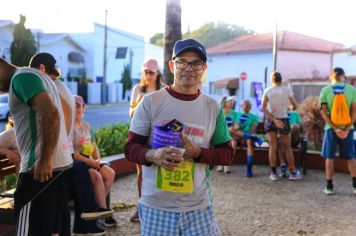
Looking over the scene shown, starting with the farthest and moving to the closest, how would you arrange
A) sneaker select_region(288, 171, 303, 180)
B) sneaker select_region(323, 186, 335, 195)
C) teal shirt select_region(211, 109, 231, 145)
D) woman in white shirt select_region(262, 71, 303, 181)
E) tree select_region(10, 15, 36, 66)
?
tree select_region(10, 15, 36, 66) < sneaker select_region(288, 171, 303, 180) < woman in white shirt select_region(262, 71, 303, 181) < sneaker select_region(323, 186, 335, 195) < teal shirt select_region(211, 109, 231, 145)

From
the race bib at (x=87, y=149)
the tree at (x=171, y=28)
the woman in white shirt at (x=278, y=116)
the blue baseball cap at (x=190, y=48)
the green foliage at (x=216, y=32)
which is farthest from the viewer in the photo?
the green foliage at (x=216, y=32)

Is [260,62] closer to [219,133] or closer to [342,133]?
[342,133]

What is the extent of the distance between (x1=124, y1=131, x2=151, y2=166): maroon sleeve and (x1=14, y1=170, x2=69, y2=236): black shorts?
80 cm

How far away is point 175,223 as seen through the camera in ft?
8.99

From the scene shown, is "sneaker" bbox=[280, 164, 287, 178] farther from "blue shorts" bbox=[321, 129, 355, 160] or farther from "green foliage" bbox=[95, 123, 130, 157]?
"green foliage" bbox=[95, 123, 130, 157]

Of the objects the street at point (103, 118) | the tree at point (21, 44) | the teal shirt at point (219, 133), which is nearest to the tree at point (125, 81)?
the tree at point (21, 44)

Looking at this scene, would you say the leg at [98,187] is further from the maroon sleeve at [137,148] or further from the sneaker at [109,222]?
the maroon sleeve at [137,148]

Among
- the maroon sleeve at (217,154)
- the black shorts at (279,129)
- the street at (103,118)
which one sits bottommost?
the street at (103,118)

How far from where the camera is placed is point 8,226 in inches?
177

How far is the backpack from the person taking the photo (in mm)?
6887

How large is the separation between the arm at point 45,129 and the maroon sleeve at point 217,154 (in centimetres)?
102

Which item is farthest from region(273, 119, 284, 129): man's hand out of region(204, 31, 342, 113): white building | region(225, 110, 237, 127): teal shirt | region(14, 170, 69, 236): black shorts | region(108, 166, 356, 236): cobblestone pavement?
region(204, 31, 342, 113): white building

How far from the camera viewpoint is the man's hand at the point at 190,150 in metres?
2.67

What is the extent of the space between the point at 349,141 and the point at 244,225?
244cm
